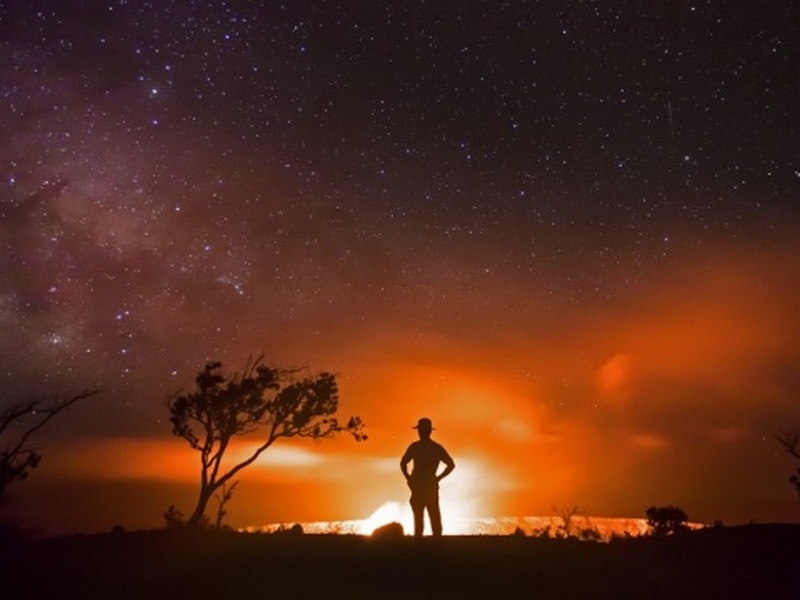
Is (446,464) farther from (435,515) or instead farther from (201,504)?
(201,504)

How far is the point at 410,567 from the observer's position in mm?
12016

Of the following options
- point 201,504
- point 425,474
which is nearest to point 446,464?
point 425,474

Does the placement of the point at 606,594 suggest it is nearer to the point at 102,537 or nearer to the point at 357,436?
the point at 102,537

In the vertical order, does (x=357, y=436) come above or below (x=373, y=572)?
above

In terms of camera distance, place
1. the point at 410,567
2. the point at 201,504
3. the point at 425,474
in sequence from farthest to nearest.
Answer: the point at 201,504 → the point at 425,474 → the point at 410,567

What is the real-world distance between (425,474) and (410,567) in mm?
2692

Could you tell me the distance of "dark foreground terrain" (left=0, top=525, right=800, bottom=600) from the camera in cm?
1100

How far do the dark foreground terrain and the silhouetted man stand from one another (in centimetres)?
58

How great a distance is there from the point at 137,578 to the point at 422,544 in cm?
479

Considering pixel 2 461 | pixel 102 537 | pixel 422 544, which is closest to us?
pixel 422 544

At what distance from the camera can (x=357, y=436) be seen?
39281mm

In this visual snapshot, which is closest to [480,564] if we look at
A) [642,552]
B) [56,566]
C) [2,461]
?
[642,552]

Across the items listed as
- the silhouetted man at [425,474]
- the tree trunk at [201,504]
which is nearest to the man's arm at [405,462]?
the silhouetted man at [425,474]

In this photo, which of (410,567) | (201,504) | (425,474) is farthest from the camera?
(201,504)
